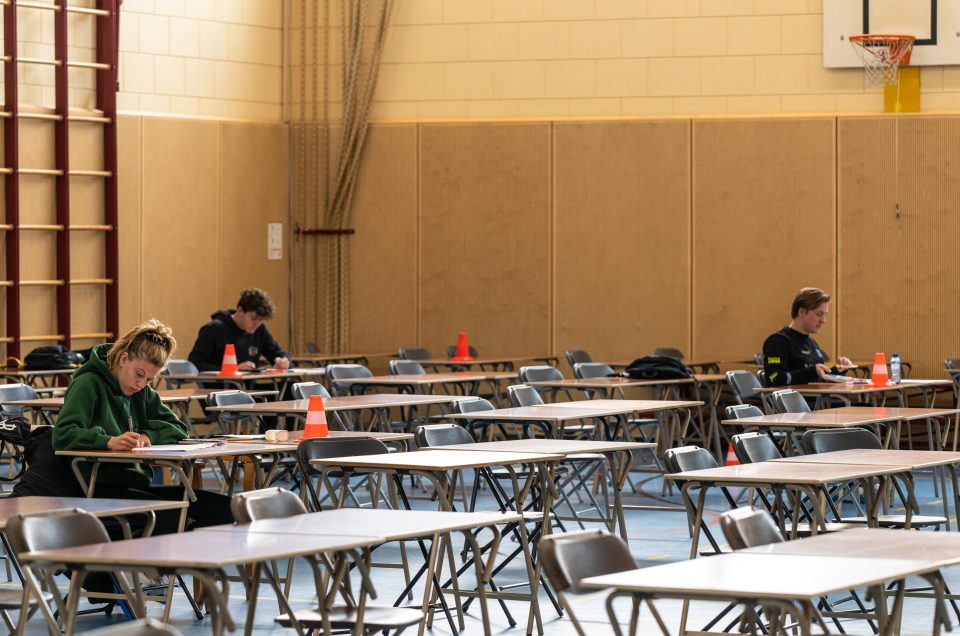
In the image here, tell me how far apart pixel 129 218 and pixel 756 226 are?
5433 mm

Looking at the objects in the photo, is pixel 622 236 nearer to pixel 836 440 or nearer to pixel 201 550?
pixel 836 440

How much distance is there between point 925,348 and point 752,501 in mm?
6555

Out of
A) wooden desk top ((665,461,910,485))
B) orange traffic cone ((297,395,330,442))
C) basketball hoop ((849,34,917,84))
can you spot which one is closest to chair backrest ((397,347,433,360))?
basketball hoop ((849,34,917,84))

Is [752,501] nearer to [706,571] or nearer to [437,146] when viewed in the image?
[706,571]

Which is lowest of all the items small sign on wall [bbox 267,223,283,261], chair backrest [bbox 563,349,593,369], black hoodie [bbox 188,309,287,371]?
chair backrest [bbox 563,349,593,369]

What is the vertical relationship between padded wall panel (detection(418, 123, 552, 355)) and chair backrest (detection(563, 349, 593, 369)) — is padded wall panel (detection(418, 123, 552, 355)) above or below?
above

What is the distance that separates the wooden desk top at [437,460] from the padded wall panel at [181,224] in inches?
293

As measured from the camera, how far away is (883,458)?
6.30 m

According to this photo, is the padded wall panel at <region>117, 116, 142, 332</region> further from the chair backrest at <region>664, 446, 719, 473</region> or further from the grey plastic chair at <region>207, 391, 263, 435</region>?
the chair backrest at <region>664, 446, 719, 473</region>

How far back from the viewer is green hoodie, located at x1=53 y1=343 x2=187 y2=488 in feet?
20.6

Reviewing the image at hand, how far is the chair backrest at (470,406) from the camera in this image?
796 centimetres

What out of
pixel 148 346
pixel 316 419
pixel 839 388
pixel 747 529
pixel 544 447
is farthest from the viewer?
pixel 839 388

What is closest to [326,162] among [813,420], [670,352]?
[670,352]

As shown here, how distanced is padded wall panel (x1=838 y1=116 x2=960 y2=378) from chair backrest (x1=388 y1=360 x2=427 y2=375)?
13.0 feet
